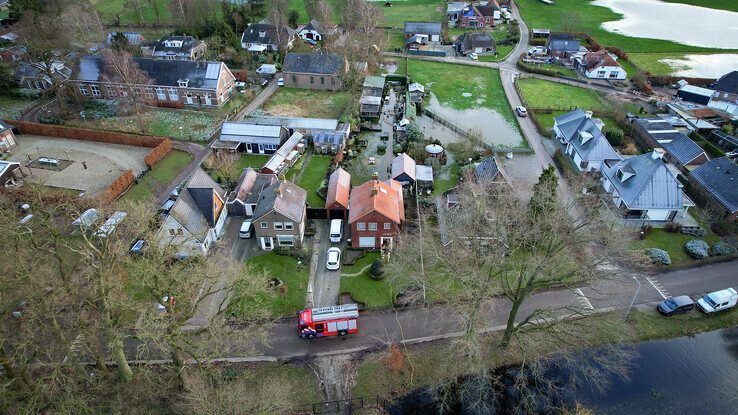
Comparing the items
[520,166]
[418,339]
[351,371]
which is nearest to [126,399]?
[351,371]

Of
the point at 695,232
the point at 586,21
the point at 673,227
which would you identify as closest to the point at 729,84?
the point at 695,232

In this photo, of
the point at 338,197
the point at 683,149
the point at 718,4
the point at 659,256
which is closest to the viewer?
the point at 659,256

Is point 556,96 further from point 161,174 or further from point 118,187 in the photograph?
point 118,187

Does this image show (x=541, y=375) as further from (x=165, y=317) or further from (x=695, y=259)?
(x=165, y=317)

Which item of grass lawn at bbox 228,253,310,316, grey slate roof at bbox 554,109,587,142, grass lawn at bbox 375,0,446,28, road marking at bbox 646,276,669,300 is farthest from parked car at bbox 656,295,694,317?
grass lawn at bbox 375,0,446,28

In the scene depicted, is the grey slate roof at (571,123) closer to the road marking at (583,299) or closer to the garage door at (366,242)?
the road marking at (583,299)

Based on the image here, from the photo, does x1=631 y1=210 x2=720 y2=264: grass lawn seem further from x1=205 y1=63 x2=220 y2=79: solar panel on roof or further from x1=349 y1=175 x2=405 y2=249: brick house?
x1=205 y1=63 x2=220 y2=79: solar panel on roof
